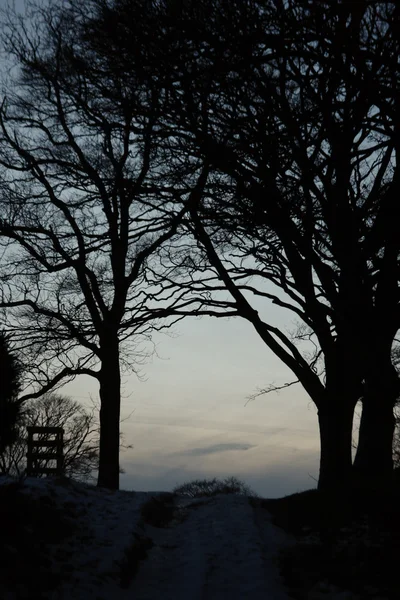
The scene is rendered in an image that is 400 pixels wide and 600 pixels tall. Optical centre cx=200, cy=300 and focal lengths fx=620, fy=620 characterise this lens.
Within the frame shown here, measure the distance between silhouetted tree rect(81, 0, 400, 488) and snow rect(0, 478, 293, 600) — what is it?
11.3 ft

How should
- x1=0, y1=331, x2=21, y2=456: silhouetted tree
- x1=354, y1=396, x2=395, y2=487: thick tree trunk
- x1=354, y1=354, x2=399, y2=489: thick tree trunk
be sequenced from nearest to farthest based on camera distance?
x1=0, y1=331, x2=21, y2=456: silhouetted tree < x1=354, y1=354, x2=399, y2=489: thick tree trunk < x1=354, y1=396, x2=395, y2=487: thick tree trunk

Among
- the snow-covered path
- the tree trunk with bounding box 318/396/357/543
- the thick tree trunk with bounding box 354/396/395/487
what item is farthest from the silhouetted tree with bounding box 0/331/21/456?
the thick tree trunk with bounding box 354/396/395/487

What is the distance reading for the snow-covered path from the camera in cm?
684

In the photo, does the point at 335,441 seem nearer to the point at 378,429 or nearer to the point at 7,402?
the point at 378,429

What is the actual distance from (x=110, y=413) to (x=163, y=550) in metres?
8.21

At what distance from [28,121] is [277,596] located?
15.5 meters

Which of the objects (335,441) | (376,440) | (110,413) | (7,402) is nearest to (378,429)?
(376,440)

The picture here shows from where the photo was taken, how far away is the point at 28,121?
1827 centimetres

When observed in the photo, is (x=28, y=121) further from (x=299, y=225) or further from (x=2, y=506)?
(x=2, y=506)

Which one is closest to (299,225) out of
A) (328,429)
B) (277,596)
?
(328,429)

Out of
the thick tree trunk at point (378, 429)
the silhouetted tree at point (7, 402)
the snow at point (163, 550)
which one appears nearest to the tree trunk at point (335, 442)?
the thick tree trunk at point (378, 429)

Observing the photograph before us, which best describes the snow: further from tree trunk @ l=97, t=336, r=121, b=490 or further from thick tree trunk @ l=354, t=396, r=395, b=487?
tree trunk @ l=97, t=336, r=121, b=490

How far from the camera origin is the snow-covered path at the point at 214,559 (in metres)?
6.84

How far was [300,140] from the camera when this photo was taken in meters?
9.30
